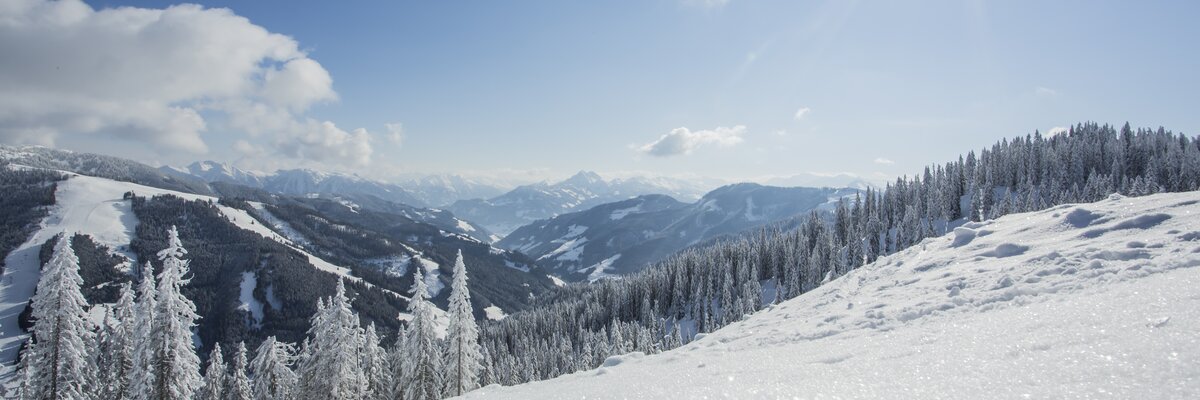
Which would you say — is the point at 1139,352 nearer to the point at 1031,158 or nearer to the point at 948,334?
the point at 948,334

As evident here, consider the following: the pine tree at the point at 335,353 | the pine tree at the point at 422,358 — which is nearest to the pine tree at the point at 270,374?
the pine tree at the point at 335,353

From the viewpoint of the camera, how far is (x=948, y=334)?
11242 mm

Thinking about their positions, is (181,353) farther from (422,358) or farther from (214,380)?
(422,358)

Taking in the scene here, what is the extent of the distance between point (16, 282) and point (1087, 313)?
27413 cm

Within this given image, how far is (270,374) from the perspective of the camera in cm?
4084

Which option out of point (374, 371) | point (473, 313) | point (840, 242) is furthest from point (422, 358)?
point (840, 242)

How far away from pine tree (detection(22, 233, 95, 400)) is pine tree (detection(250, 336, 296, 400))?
36.5ft

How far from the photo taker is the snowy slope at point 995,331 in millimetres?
7500

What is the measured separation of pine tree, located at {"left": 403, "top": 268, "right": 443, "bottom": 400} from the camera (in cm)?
3691

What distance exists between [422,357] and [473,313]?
7435cm

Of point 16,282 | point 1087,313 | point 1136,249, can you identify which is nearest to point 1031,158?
point 1136,249

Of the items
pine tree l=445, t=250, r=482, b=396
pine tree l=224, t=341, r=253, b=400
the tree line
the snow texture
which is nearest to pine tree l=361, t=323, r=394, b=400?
the tree line

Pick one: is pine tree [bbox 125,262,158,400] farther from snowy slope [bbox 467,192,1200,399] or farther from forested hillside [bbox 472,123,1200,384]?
forested hillside [bbox 472,123,1200,384]

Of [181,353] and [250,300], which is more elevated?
[181,353]
